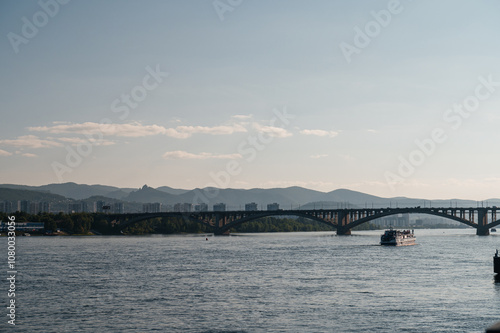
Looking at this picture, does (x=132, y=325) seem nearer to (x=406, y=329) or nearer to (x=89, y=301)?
(x=89, y=301)

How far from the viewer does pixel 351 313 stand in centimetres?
4628

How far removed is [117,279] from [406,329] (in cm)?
3891

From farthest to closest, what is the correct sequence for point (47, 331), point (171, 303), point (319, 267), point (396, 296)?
point (319, 267)
point (396, 296)
point (171, 303)
point (47, 331)

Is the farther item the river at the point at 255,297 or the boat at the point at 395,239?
the boat at the point at 395,239

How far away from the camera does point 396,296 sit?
55.0 metres

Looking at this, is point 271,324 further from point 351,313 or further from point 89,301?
point 89,301

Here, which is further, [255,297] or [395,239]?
[395,239]

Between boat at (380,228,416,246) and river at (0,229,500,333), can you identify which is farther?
boat at (380,228,416,246)

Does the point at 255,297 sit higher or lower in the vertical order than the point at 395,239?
higher

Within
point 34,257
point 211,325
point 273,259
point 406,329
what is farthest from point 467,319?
point 34,257

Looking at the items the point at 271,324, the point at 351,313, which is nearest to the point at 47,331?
the point at 271,324

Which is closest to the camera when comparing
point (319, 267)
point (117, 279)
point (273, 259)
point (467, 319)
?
point (467, 319)

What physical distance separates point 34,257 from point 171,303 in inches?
2269

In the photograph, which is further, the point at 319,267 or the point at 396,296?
the point at 319,267
